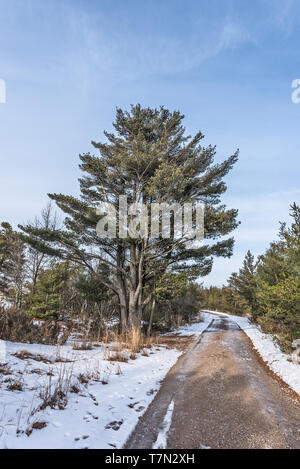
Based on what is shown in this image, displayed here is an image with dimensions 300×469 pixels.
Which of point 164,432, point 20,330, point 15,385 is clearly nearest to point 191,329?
point 20,330

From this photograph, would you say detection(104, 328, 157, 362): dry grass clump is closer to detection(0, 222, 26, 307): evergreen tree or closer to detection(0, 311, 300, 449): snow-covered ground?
detection(0, 311, 300, 449): snow-covered ground

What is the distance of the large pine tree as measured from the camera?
11.8 metres

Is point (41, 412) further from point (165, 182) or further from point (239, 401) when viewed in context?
point (165, 182)

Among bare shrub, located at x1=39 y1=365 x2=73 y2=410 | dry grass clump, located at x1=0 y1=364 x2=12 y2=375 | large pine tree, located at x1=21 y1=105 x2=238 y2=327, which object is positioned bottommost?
bare shrub, located at x1=39 y1=365 x2=73 y2=410

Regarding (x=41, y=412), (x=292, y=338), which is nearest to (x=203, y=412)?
(x=41, y=412)

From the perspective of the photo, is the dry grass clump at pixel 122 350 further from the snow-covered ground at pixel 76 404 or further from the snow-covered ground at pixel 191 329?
the snow-covered ground at pixel 191 329

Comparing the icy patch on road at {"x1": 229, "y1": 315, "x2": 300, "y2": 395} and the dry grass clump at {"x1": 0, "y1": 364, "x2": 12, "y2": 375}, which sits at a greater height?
the dry grass clump at {"x1": 0, "y1": 364, "x2": 12, "y2": 375}

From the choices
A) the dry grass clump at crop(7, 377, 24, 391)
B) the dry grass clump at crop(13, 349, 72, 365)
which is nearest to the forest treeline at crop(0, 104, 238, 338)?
the dry grass clump at crop(13, 349, 72, 365)

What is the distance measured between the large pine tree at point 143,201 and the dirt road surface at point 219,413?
6.42 meters

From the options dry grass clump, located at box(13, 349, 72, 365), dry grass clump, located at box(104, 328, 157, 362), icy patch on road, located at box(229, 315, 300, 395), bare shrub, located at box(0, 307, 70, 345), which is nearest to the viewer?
icy patch on road, located at box(229, 315, 300, 395)

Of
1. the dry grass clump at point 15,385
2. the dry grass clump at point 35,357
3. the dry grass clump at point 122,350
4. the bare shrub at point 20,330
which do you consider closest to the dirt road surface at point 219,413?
the dry grass clump at point 122,350
